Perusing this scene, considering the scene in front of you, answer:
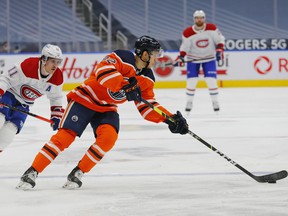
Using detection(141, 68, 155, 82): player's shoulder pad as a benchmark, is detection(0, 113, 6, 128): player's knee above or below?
below

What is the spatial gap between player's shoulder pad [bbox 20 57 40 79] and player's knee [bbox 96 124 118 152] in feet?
2.51

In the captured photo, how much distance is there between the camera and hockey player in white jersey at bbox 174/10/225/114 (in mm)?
9156

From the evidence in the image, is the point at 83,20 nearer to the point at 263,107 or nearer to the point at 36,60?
the point at 263,107

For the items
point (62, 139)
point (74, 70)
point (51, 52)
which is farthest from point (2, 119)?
point (74, 70)

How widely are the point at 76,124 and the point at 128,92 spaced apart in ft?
1.25

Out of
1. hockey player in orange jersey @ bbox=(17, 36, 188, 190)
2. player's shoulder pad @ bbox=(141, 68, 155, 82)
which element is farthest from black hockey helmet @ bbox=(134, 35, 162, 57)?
player's shoulder pad @ bbox=(141, 68, 155, 82)

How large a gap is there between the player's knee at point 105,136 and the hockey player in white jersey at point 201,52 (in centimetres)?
526

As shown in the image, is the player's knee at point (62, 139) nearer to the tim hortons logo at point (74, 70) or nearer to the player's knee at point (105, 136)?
the player's knee at point (105, 136)

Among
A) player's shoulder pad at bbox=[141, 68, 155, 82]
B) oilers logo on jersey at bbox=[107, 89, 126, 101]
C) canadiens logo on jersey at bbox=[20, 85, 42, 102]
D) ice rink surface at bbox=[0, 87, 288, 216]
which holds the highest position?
player's shoulder pad at bbox=[141, 68, 155, 82]

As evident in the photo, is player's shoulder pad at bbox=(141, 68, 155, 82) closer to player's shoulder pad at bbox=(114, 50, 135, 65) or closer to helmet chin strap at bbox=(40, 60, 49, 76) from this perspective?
player's shoulder pad at bbox=(114, 50, 135, 65)

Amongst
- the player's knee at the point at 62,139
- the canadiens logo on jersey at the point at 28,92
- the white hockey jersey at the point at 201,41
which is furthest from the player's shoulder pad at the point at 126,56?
the white hockey jersey at the point at 201,41

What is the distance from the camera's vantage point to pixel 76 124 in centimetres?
384

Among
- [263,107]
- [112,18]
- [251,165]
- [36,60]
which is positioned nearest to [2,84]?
[36,60]

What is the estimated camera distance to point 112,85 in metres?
3.63
